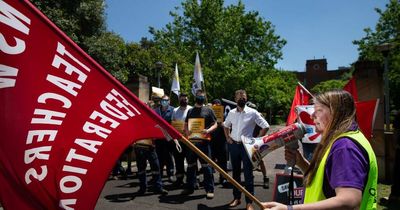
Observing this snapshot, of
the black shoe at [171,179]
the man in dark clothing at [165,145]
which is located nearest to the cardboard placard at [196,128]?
the man in dark clothing at [165,145]

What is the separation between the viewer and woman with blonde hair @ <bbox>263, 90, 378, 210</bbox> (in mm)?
1833

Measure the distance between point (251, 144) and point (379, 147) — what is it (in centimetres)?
662

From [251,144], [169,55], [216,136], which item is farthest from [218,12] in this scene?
[251,144]

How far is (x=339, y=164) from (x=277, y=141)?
0.92 metres

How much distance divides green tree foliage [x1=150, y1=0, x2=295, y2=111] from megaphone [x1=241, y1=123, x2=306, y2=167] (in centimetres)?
2660

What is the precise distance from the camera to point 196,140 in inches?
289

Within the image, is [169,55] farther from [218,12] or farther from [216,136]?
[216,136]

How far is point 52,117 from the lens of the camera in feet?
7.27

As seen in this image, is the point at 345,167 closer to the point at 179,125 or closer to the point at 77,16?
the point at 179,125

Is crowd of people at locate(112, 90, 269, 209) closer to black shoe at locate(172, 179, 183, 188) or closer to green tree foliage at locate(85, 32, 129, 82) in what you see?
black shoe at locate(172, 179, 183, 188)

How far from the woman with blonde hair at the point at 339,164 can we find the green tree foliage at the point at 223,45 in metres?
27.5

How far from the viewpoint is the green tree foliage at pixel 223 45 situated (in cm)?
3172

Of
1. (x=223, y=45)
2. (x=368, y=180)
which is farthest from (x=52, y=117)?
(x=223, y=45)

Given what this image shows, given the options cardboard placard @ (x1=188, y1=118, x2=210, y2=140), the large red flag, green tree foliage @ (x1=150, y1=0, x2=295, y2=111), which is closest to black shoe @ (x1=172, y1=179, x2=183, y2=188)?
cardboard placard @ (x1=188, y1=118, x2=210, y2=140)
